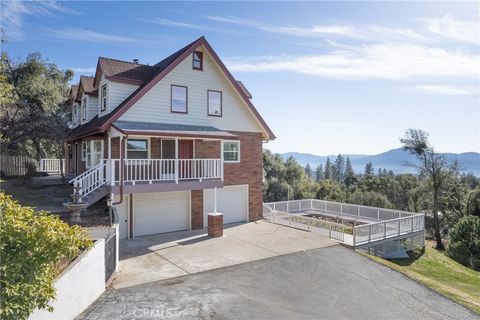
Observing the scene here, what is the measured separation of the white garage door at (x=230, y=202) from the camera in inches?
730

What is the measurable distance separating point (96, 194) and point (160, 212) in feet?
12.8

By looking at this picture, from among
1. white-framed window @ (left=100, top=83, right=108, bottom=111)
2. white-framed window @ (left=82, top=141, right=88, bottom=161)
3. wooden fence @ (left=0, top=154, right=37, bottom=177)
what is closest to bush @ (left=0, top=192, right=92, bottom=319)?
white-framed window @ (left=100, top=83, right=108, bottom=111)

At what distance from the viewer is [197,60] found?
709 inches

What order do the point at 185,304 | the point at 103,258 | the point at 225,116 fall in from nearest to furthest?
the point at 185,304 < the point at 103,258 < the point at 225,116

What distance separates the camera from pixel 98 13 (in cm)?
1360

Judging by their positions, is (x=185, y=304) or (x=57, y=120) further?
(x=57, y=120)

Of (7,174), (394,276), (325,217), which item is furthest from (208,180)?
(7,174)

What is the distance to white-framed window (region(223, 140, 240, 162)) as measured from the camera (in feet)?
63.6

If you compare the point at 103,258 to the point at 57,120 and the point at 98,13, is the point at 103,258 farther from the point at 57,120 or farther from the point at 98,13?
the point at 57,120

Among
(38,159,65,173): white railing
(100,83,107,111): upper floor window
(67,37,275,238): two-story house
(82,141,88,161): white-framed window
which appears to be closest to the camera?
(67,37,275,238): two-story house

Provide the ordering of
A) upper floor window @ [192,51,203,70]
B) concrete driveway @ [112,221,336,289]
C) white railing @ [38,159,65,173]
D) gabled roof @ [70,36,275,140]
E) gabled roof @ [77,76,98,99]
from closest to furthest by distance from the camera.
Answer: concrete driveway @ [112,221,336,289], gabled roof @ [70,36,275,140], upper floor window @ [192,51,203,70], gabled roof @ [77,76,98,99], white railing @ [38,159,65,173]

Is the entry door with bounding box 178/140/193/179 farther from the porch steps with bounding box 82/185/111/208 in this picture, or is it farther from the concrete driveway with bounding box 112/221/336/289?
the porch steps with bounding box 82/185/111/208

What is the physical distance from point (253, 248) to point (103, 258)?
6.74 m

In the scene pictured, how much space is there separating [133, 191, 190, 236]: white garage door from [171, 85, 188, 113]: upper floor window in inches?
179
